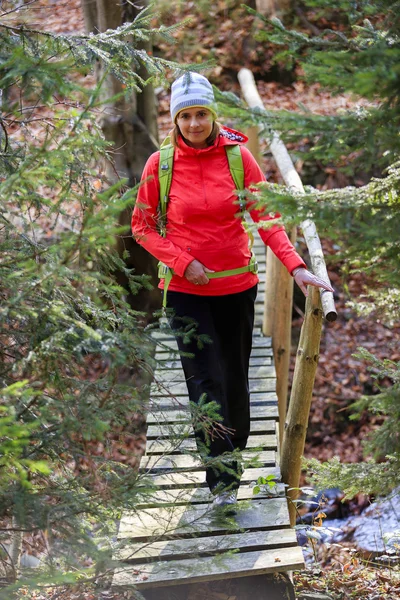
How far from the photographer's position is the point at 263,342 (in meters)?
6.10

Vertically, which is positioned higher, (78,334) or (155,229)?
(155,229)

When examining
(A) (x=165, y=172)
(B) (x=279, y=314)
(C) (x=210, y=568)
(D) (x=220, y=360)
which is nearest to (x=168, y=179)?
(A) (x=165, y=172)

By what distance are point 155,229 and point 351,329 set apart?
232 inches

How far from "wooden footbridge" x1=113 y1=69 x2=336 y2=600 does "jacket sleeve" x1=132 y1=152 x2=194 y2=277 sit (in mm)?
476

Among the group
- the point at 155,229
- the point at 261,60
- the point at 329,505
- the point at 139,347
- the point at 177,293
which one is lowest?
the point at 329,505

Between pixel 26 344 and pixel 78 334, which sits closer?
pixel 78 334

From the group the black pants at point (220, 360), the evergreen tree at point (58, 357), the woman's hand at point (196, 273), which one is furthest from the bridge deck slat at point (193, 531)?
the woman's hand at point (196, 273)

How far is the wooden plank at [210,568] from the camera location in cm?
329

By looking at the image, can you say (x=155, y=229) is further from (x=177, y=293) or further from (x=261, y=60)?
(x=261, y=60)

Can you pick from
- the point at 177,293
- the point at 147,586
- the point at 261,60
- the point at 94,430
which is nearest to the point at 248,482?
the point at 147,586

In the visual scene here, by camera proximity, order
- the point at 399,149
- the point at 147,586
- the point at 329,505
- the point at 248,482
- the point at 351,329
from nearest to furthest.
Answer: the point at 399,149 → the point at 147,586 → the point at 248,482 → the point at 329,505 → the point at 351,329

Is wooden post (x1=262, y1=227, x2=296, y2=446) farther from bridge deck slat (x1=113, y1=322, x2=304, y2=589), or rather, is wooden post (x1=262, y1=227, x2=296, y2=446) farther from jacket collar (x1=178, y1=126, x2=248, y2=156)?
jacket collar (x1=178, y1=126, x2=248, y2=156)

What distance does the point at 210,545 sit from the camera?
11.5 ft

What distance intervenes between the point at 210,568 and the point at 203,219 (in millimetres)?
1677
